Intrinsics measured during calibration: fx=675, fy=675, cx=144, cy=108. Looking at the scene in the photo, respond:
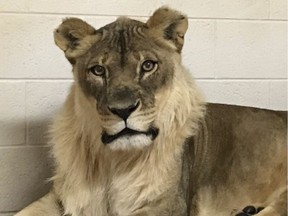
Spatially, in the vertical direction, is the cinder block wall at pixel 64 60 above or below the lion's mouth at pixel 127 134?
above

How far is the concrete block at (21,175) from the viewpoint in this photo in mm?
2492

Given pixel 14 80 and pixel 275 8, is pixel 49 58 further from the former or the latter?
pixel 275 8

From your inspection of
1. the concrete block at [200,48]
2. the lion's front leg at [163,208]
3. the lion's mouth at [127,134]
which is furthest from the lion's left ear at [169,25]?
the concrete block at [200,48]

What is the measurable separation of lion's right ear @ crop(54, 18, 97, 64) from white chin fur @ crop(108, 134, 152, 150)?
0.31m

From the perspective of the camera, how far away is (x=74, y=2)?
8.13 ft

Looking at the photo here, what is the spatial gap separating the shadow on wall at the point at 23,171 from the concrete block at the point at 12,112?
0.04ft

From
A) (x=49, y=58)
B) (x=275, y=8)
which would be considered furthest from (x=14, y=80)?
(x=275, y=8)

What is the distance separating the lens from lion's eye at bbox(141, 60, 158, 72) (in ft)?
6.03

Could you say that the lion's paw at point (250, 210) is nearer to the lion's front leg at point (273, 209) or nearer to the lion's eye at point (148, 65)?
the lion's front leg at point (273, 209)

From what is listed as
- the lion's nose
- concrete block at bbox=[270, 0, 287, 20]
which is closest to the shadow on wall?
the lion's nose

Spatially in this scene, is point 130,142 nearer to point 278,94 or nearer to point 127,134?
point 127,134

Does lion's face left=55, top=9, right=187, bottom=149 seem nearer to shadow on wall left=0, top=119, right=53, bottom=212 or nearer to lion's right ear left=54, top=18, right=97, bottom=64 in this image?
lion's right ear left=54, top=18, right=97, bottom=64

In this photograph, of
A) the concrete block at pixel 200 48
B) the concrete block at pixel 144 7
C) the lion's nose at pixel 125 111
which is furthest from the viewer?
the concrete block at pixel 200 48

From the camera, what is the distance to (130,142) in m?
1.76
